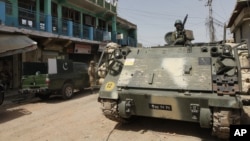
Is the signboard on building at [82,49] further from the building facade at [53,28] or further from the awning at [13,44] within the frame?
the awning at [13,44]

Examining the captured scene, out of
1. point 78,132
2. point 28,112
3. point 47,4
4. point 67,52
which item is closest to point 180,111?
point 78,132

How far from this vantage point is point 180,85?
5.32m

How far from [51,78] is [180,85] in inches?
280

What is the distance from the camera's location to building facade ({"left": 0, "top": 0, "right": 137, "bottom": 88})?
1362cm

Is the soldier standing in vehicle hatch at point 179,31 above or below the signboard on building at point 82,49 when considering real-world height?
below

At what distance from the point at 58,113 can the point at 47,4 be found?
1000 cm

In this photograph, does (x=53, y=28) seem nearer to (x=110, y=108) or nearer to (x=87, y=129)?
(x=87, y=129)

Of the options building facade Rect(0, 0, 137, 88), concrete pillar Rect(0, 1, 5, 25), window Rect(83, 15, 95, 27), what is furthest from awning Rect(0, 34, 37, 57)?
window Rect(83, 15, 95, 27)

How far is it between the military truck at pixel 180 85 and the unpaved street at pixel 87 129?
18.8 inches

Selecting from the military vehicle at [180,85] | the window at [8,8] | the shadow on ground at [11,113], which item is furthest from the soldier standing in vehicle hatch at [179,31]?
the window at [8,8]

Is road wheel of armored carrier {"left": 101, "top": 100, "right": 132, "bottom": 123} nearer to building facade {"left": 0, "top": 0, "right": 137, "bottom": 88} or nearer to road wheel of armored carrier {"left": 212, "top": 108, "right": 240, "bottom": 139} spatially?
road wheel of armored carrier {"left": 212, "top": 108, "right": 240, "bottom": 139}

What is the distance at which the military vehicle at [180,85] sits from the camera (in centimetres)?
483

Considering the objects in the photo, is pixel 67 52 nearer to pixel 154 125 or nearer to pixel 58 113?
pixel 58 113

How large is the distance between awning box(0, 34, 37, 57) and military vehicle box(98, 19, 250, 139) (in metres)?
6.66
